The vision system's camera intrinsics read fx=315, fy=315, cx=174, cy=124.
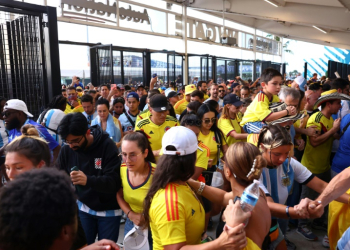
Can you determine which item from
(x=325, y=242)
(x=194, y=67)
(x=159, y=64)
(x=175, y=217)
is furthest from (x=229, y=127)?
(x=194, y=67)

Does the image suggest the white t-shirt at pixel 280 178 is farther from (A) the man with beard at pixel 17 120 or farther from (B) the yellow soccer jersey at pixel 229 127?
(A) the man with beard at pixel 17 120

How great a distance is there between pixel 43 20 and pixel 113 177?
2480 millimetres

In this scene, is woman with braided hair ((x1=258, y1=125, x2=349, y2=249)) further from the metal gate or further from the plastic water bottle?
the metal gate

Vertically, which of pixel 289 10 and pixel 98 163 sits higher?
pixel 289 10

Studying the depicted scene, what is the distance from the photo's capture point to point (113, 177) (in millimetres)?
2594

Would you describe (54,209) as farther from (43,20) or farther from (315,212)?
(43,20)

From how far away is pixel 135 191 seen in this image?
99.3 inches

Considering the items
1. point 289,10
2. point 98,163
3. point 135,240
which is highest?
point 289,10

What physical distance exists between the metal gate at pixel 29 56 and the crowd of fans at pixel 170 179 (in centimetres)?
27

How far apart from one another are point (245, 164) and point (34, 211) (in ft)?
3.80

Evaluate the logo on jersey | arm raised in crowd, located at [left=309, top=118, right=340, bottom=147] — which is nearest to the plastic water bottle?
the logo on jersey

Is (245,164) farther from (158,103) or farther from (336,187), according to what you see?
(158,103)

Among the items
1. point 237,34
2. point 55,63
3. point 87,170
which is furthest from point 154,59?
point 237,34

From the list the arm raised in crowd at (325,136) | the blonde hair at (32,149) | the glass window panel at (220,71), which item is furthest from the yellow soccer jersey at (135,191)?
the glass window panel at (220,71)
